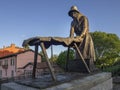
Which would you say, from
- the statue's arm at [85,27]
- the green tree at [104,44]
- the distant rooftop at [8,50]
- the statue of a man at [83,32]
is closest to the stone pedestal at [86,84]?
the statue of a man at [83,32]

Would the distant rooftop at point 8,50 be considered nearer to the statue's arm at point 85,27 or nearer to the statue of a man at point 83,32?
the statue of a man at point 83,32

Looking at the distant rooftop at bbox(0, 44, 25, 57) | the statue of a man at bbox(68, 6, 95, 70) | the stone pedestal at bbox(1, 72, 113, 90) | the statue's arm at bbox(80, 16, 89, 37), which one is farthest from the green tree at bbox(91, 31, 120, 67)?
the stone pedestal at bbox(1, 72, 113, 90)

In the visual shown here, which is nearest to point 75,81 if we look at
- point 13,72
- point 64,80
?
point 64,80

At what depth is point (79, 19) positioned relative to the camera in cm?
910

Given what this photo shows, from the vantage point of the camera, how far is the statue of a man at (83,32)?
28.6 feet

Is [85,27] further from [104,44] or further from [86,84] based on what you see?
[104,44]

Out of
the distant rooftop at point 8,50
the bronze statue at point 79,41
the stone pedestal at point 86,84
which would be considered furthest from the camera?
the distant rooftop at point 8,50

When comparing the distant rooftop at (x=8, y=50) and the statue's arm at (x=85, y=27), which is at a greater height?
the distant rooftop at (x=8, y=50)

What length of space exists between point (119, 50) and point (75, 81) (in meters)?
43.9

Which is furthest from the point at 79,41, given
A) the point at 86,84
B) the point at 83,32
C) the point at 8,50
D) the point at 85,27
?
the point at 8,50

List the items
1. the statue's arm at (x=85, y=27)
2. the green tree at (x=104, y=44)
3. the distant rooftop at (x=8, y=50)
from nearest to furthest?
the statue's arm at (x=85, y=27) < the green tree at (x=104, y=44) < the distant rooftop at (x=8, y=50)

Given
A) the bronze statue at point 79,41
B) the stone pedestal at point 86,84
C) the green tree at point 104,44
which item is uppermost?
the green tree at point 104,44

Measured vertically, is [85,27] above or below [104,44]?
below

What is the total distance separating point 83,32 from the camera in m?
8.66
